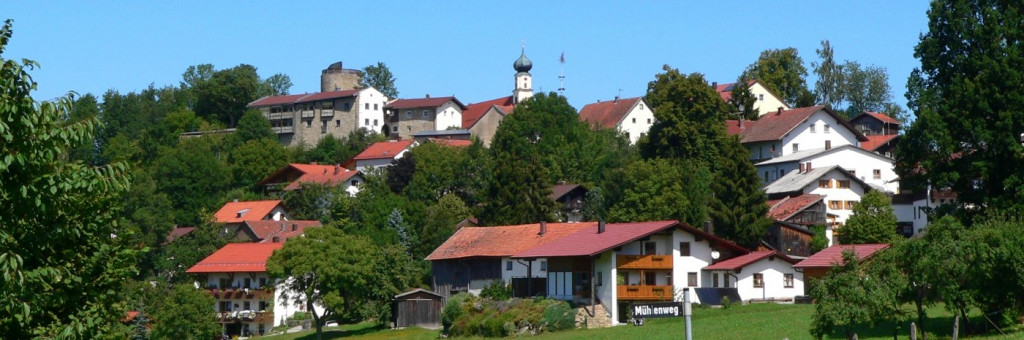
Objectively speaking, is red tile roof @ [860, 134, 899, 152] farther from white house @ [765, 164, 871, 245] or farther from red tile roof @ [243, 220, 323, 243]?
red tile roof @ [243, 220, 323, 243]

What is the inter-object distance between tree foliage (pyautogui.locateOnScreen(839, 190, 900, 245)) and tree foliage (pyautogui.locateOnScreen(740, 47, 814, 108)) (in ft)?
162

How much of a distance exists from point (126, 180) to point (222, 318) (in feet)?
234

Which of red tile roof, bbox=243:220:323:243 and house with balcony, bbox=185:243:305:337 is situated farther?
red tile roof, bbox=243:220:323:243

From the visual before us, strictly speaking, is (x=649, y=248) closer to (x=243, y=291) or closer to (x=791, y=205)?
(x=791, y=205)

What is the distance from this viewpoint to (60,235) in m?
15.0

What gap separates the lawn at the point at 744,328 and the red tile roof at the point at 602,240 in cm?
469

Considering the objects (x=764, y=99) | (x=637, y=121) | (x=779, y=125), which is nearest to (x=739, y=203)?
(x=779, y=125)

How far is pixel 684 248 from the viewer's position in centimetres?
6331

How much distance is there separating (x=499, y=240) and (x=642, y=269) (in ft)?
38.4

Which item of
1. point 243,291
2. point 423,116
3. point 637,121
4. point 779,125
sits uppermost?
point 423,116

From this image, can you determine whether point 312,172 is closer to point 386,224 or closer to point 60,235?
point 386,224

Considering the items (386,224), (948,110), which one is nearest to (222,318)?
(386,224)

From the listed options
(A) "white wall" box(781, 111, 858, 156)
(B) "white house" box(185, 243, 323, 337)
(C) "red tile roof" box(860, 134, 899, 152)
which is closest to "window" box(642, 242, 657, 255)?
(B) "white house" box(185, 243, 323, 337)

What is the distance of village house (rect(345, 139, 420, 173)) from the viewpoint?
119 meters
